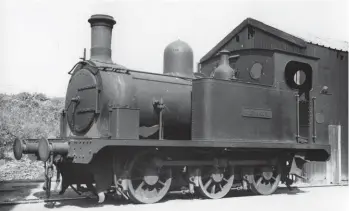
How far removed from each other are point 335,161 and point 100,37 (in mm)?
9009

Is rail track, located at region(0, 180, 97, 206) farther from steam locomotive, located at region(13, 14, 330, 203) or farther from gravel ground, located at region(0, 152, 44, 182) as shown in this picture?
gravel ground, located at region(0, 152, 44, 182)

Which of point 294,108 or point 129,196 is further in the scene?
point 294,108

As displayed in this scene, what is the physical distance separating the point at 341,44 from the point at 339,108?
2.82 meters

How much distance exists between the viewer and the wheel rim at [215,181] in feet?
27.0

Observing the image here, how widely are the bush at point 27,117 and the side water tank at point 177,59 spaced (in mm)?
8599

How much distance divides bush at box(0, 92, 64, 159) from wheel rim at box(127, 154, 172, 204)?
8.99 m

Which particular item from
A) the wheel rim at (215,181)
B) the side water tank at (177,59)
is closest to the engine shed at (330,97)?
the side water tank at (177,59)

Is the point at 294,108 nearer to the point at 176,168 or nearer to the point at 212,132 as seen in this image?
the point at 212,132

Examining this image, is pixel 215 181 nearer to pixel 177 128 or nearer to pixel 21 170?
pixel 177 128

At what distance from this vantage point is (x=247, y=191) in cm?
1017

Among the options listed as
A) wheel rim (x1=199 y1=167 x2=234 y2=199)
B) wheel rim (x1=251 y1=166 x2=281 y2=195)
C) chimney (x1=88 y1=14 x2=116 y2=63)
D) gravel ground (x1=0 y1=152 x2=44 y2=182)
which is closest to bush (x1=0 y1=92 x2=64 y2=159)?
gravel ground (x1=0 y1=152 x2=44 y2=182)

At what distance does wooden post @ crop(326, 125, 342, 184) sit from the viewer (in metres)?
13.4

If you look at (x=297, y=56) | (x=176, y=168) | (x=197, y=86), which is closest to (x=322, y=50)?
(x=297, y=56)

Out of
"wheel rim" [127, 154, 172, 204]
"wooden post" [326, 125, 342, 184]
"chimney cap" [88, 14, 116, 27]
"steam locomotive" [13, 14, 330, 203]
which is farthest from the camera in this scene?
"wooden post" [326, 125, 342, 184]
